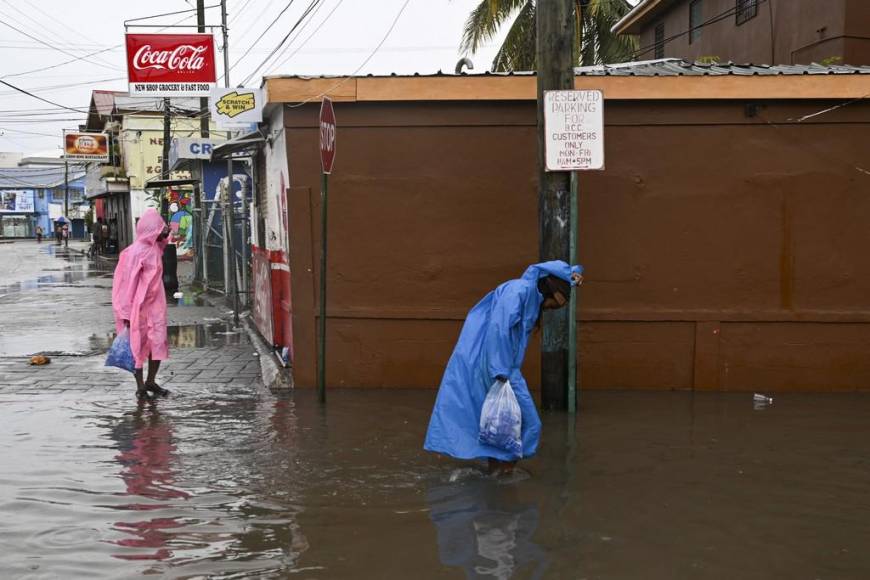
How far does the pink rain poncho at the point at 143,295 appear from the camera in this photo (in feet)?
26.0

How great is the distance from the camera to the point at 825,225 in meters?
7.93

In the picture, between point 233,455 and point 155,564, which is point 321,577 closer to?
point 155,564

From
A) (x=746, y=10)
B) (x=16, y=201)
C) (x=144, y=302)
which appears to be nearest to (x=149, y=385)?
(x=144, y=302)

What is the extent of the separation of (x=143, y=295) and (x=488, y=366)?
4159mm

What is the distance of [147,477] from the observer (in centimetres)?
554

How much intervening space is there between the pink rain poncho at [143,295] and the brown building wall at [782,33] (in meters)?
10.6

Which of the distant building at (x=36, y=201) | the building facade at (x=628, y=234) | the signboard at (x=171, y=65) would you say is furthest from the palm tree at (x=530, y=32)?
the distant building at (x=36, y=201)

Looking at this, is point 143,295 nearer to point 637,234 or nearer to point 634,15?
point 637,234

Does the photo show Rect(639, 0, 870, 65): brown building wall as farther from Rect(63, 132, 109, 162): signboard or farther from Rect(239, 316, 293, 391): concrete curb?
Rect(63, 132, 109, 162): signboard

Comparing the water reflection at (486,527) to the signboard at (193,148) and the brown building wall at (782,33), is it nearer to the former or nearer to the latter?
the brown building wall at (782,33)

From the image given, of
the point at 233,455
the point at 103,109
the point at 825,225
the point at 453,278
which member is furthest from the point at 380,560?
the point at 103,109

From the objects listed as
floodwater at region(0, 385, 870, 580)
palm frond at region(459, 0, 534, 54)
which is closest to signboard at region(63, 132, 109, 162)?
palm frond at region(459, 0, 534, 54)

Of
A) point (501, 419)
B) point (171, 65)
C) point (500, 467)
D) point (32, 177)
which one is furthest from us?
point (32, 177)

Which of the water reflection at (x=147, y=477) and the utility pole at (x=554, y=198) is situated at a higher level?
the utility pole at (x=554, y=198)
